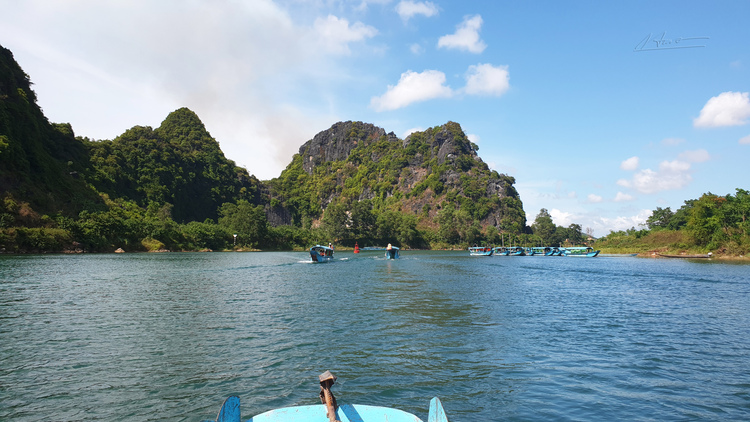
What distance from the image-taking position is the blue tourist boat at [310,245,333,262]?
62094 millimetres

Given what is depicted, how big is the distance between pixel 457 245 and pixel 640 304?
447 ft

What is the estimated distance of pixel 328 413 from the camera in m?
5.57

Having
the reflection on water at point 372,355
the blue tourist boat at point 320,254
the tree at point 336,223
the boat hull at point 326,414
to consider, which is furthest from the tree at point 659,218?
the boat hull at point 326,414

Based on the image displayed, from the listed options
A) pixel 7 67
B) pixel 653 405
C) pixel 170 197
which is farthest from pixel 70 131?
pixel 653 405

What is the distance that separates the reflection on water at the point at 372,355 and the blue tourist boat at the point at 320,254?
38.1 m

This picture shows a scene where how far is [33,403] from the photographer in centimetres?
812

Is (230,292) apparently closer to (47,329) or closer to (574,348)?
(47,329)

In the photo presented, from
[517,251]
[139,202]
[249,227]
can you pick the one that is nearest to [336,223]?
[249,227]

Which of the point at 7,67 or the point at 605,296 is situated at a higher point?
the point at 7,67

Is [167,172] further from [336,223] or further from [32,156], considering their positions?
[32,156]

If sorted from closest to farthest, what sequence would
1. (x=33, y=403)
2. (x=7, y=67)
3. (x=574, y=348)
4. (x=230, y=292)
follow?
(x=33, y=403)
(x=574, y=348)
(x=230, y=292)
(x=7, y=67)

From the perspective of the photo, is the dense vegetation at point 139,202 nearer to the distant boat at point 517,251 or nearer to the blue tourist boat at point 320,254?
the distant boat at point 517,251

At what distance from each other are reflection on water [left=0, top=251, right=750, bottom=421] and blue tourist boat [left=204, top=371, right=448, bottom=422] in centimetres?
239

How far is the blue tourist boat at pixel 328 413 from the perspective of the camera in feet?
18.4
